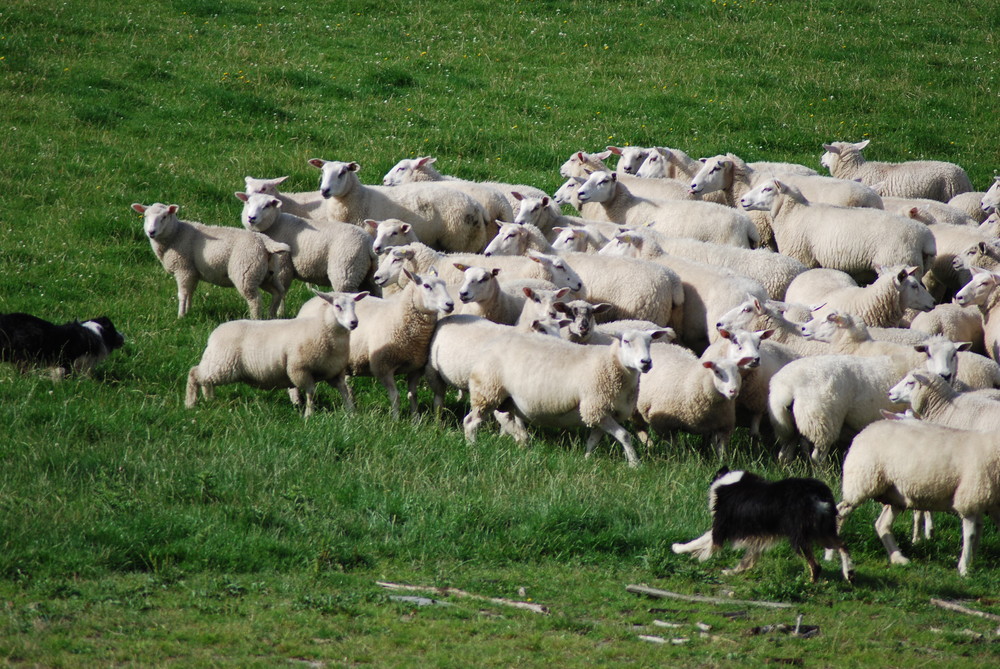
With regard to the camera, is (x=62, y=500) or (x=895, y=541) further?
(x=895, y=541)

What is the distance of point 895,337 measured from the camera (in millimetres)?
10562

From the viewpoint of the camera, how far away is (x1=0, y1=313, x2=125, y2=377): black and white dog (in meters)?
9.59

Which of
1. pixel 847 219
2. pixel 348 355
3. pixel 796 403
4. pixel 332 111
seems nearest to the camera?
pixel 796 403

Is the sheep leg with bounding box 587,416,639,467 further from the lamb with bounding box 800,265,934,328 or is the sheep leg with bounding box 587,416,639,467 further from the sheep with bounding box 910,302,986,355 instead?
the sheep with bounding box 910,302,986,355

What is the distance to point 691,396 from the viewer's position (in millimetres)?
9422

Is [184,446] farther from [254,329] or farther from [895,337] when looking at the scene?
[895,337]

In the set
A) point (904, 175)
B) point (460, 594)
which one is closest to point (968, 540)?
point (460, 594)

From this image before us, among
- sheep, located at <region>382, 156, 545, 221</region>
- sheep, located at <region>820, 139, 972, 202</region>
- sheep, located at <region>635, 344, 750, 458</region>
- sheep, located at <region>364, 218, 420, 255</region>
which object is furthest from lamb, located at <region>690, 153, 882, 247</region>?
sheep, located at <region>635, 344, 750, 458</region>

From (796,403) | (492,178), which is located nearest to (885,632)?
(796,403)

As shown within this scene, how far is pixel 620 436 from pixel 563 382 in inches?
25.7

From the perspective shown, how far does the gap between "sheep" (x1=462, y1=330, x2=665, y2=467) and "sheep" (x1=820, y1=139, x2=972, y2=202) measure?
27.1 ft

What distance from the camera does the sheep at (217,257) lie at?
11.8m

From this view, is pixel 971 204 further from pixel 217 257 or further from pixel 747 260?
pixel 217 257

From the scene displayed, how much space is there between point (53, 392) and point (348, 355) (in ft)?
8.02
